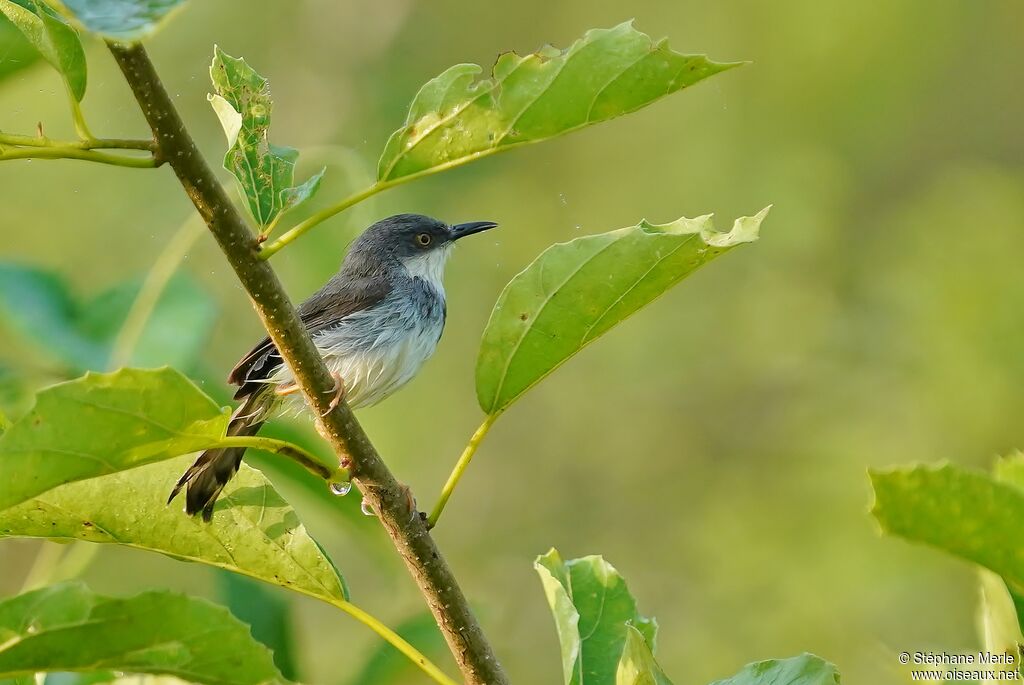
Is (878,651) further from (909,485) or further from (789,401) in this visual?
(789,401)

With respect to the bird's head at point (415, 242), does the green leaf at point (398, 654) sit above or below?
below

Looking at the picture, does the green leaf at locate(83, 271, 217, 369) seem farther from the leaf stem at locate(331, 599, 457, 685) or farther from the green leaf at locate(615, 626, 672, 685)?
the green leaf at locate(615, 626, 672, 685)

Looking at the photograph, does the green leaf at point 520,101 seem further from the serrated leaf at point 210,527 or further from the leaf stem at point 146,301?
the leaf stem at point 146,301

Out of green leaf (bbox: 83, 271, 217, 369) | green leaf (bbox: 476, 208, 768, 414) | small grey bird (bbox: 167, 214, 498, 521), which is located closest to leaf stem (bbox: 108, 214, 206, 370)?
green leaf (bbox: 83, 271, 217, 369)

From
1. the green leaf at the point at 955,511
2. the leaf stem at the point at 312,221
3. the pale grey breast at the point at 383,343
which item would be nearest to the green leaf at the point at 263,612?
the pale grey breast at the point at 383,343

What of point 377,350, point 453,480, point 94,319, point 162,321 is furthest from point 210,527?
point 377,350

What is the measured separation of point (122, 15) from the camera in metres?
1.22

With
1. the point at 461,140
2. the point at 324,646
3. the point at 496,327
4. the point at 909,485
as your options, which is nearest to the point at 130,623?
the point at 496,327

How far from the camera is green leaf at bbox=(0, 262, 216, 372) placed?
364cm

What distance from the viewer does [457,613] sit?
5.98 ft

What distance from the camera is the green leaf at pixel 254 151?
1.78 metres

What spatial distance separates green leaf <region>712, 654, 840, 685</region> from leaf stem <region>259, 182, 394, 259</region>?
961 mm

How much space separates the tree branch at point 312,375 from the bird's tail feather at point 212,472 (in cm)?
20

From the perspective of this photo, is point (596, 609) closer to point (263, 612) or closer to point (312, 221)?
point (312, 221)
